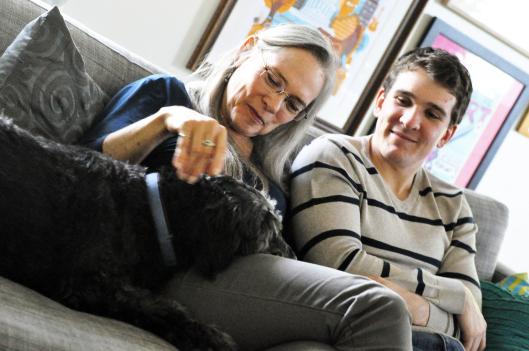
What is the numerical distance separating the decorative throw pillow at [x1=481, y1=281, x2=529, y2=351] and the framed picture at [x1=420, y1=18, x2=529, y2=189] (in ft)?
4.80

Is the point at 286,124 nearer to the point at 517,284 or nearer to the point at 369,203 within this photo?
the point at 369,203

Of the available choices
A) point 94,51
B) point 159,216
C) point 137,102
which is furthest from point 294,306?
point 94,51

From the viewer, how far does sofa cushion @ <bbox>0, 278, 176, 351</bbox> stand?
2.67 feet

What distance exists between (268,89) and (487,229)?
1.21 m

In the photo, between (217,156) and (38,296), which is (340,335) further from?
(38,296)

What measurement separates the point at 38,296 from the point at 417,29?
268cm

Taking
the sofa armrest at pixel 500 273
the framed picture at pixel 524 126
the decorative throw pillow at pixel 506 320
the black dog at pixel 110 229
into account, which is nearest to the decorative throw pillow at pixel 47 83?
the black dog at pixel 110 229

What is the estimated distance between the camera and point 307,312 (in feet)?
3.91

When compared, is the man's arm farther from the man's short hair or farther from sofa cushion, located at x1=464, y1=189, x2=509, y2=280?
sofa cushion, located at x1=464, y1=189, x2=509, y2=280

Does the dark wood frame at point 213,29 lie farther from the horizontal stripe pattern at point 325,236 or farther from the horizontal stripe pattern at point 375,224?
the horizontal stripe pattern at point 325,236

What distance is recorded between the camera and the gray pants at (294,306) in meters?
1.14

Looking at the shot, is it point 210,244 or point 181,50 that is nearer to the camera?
point 210,244

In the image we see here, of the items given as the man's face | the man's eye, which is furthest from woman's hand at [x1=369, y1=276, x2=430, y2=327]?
the man's eye

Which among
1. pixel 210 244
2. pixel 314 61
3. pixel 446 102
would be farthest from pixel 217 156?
pixel 446 102
